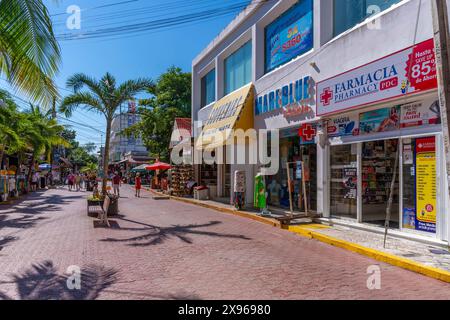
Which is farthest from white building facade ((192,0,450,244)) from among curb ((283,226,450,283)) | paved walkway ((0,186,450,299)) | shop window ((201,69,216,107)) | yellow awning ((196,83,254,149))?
shop window ((201,69,216,107))

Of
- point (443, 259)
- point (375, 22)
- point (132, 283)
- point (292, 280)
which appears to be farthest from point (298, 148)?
point (132, 283)

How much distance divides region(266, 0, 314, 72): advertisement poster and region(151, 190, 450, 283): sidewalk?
5974 millimetres

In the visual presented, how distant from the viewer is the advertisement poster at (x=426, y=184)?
25.6 feet

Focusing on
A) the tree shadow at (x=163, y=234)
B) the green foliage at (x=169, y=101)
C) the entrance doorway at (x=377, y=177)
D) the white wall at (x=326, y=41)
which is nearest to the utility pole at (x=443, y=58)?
the white wall at (x=326, y=41)

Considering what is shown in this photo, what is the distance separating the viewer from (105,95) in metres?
14.1

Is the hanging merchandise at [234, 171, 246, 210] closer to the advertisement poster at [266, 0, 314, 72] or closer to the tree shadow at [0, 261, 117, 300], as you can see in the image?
the advertisement poster at [266, 0, 314, 72]

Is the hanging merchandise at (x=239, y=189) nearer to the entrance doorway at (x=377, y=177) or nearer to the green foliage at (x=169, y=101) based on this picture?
the entrance doorway at (x=377, y=177)

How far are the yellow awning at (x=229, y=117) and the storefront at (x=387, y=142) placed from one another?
498 centimetres

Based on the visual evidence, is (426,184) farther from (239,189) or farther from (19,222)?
(19,222)

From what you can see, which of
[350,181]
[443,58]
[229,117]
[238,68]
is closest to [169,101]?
[238,68]

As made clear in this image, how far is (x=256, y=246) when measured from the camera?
327 inches

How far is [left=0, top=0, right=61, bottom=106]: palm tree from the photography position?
23.0ft

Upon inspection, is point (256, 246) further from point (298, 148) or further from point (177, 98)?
point (177, 98)

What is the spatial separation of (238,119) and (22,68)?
904 centimetres
